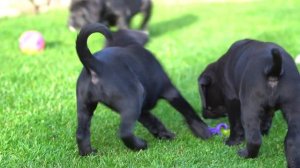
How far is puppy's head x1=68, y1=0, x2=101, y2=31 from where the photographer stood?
10.5 metres

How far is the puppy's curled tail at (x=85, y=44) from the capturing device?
410cm

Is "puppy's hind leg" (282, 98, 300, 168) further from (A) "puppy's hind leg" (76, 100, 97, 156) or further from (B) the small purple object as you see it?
(A) "puppy's hind leg" (76, 100, 97, 156)

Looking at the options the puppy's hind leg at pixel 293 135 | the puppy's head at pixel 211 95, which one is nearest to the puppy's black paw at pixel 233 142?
the puppy's head at pixel 211 95

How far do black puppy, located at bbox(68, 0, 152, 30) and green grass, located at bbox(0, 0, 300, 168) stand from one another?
425 mm

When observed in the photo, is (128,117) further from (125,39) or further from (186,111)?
(125,39)

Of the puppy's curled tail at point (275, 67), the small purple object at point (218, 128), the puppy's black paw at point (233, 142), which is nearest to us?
the puppy's curled tail at point (275, 67)

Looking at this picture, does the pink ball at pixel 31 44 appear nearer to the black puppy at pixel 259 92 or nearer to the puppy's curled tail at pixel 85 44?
the black puppy at pixel 259 92

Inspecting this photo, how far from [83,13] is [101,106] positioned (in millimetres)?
5212

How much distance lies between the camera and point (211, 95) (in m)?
5.18

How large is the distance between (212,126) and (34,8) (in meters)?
11.5

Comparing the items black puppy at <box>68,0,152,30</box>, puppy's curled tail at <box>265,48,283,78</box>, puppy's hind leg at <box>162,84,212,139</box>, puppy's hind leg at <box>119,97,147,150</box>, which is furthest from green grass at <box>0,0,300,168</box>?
puppy's curled tail at <box>265,48,283,78</box>

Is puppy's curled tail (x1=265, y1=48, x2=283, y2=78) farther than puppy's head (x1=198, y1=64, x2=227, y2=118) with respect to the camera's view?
No

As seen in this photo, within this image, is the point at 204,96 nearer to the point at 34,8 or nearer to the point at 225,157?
the point at 225,157

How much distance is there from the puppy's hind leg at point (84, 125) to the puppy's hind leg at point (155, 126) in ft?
2.62
